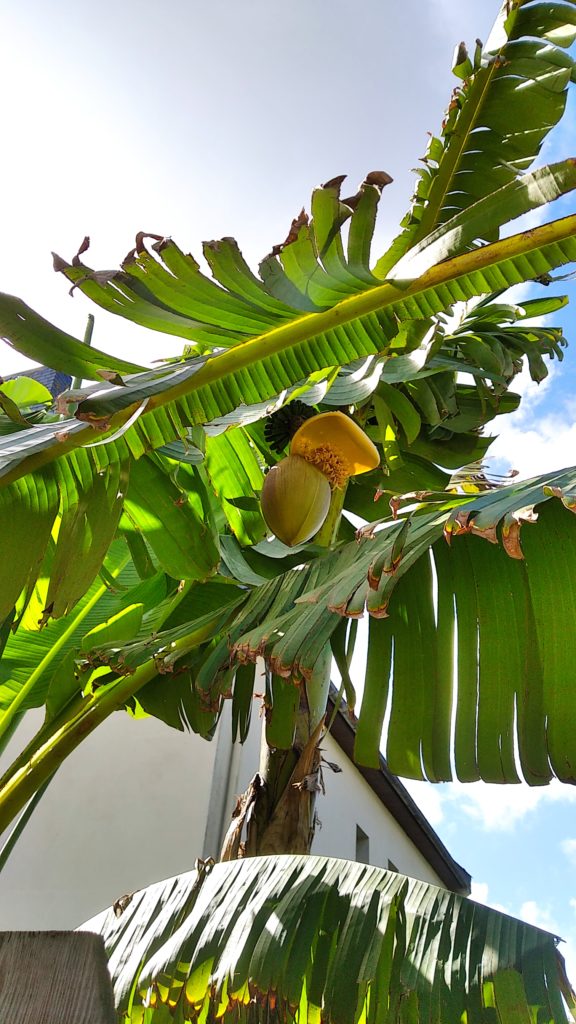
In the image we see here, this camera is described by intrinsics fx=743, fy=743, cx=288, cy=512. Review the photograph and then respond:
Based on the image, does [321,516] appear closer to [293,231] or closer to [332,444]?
[332,444]

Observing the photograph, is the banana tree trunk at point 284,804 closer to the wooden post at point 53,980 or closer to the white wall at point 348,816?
the wooden post at point 53,980

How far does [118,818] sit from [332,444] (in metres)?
2.83

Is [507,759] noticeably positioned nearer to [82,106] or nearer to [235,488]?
[235,488]

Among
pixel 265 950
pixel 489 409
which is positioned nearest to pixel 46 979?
pixel 265 950

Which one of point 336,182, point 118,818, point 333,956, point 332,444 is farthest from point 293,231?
point 118,818

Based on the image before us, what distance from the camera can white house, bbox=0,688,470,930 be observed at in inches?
130

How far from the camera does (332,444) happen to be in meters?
1.34

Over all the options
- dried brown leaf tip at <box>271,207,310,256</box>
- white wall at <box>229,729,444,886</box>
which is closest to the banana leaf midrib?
dried brown leaf tip at <box>271,207,310,256</box>

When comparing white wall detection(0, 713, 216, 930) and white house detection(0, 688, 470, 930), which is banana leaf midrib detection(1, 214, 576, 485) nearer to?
white house detection(0, 688, 470, 930)

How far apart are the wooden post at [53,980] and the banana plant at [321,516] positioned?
0.52 m

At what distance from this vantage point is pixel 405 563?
1.13 metres

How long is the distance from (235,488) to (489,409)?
0.99m

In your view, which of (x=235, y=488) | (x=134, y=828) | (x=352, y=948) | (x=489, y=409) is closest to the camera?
(x=352, y=948)

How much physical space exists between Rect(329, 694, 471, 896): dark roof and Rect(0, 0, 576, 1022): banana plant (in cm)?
274
